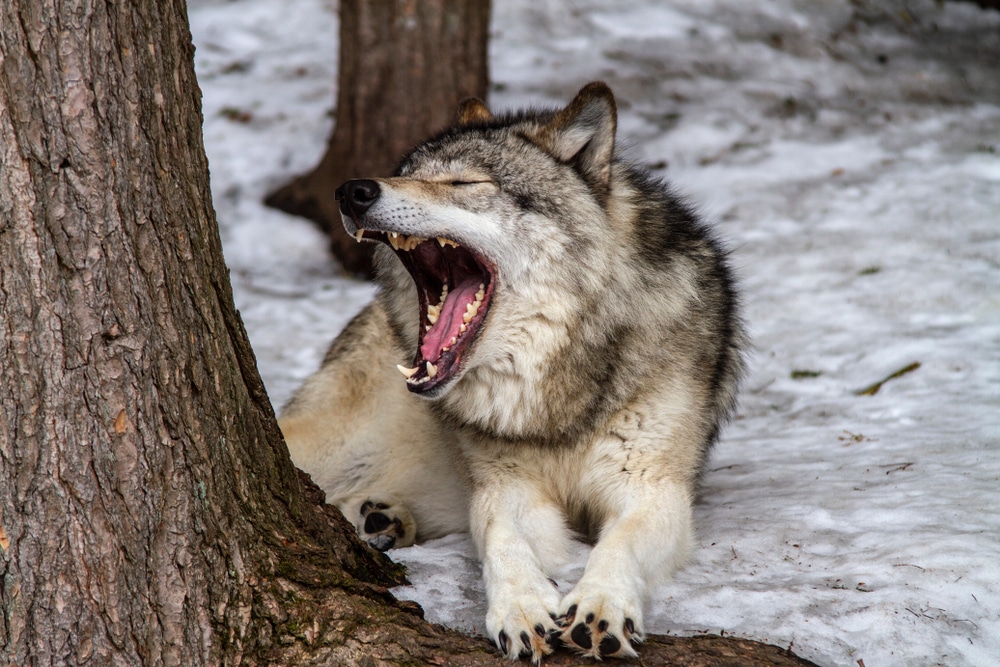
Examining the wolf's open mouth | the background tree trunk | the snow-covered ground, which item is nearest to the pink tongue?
the wolf's open mouth

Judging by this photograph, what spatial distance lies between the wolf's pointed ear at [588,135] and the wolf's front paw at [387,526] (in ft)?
5.32

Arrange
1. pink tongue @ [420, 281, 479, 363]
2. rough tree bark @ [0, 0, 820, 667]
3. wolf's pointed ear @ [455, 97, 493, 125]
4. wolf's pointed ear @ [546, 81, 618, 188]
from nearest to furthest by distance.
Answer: rough tree bark @ [0, 0, 820, 667] < pink tongue @ [420, 281, 479, 363] < wolf's pointed ear @ [546, 81, 618, 188] < wolf's pointed ear @ [455, 97, 493, 125]

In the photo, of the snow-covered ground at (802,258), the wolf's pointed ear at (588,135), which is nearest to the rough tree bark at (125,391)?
the snow-covered ground at (802,258)

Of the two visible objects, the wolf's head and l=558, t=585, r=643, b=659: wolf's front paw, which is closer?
l=558, t=585, r=643, b=659: wolf's front paw

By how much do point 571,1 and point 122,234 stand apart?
1008 cm

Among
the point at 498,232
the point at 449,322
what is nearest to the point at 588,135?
the point at 498,232

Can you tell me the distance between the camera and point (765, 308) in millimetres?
6363

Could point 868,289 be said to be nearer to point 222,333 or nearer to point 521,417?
point 521,417

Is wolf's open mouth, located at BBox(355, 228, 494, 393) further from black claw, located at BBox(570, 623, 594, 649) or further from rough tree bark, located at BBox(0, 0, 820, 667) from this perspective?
black claw, located at BBox(570, 623, 594, 649)

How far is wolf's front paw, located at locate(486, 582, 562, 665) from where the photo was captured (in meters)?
2.48

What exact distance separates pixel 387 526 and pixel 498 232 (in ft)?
4.64

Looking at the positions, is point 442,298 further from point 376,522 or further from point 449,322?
point 376,522

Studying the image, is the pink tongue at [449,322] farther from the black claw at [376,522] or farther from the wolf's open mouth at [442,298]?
the black claw at [376,522]

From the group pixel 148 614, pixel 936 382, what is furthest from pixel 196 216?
pixel 936 382
